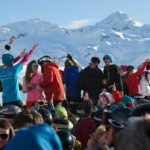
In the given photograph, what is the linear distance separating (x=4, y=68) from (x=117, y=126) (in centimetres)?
358

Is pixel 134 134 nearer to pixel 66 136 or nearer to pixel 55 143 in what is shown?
pixel 55 143

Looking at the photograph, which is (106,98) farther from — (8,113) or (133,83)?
(8,113)

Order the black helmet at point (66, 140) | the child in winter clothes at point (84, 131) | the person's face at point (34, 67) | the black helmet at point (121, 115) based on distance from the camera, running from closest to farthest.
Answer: the black helmet at point (121, 115), the black helmet at point (66, 140), the child in winter clothes at point (84, 131), the person's face at point (34, 67)

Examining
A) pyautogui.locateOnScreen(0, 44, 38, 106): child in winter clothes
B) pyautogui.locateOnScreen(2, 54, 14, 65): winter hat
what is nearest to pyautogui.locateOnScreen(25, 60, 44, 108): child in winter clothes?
pyautogui.locateOnScreen(0, 44, 38, 106): child in winter clothes

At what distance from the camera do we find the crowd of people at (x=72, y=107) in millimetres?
1804

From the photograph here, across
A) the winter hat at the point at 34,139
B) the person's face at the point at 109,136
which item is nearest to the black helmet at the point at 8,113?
the person's face at the point at 109,136

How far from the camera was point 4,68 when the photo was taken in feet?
19.8

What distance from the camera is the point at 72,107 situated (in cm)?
596

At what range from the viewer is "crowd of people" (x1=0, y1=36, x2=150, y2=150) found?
1804 millimetres

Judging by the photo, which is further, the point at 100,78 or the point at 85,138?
the point at 100,78

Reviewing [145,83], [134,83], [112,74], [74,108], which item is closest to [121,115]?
[74,108]

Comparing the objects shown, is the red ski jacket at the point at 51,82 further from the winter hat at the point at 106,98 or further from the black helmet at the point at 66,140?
the black helmet at the point at 66,140

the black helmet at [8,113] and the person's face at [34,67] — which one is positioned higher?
the person's face at [34,67]

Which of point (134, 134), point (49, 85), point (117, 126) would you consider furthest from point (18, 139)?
point (49, 85)
